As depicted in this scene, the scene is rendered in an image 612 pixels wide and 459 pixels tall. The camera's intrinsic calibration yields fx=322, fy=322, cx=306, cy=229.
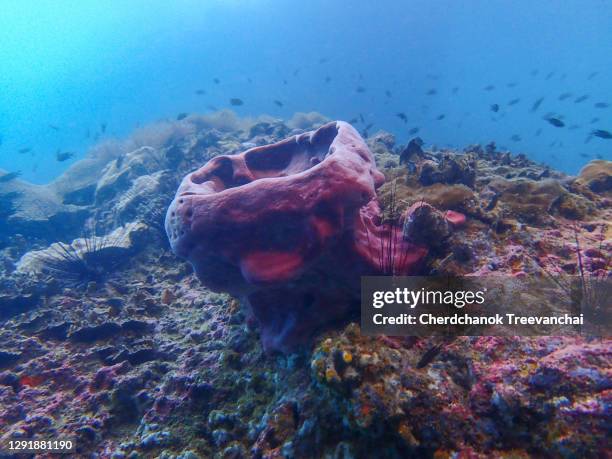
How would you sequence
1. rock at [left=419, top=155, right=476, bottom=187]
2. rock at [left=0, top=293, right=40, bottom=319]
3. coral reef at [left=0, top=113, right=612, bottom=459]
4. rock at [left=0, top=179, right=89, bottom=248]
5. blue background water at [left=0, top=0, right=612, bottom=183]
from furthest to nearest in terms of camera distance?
blue background water at [left=0, top=0, right=612, bottom=183] → rock at [left=0, top=179, right=89, bottom=248] → rock at [left=0, top=293, right=40, bottom=319] → rock at [left=419, top=155, right=476, bottom=187] → coral reef at [left=0, top=113, right=612, bottom=459]

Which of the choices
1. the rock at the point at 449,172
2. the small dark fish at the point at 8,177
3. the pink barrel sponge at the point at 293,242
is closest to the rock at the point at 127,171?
the small dark fish at the point at 8,177

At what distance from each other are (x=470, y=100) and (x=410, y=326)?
526 ft

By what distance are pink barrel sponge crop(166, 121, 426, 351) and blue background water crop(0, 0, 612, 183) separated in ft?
193

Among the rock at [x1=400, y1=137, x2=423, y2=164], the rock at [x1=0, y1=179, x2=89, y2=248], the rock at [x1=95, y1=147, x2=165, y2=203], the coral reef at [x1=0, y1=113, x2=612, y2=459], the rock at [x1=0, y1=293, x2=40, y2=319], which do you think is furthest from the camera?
the rock at [x1=95, y1=147, x2=165, y2=203]

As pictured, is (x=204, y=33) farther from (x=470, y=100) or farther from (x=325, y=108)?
(x=470, y=100)

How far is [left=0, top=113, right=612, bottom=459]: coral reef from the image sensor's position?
211cm

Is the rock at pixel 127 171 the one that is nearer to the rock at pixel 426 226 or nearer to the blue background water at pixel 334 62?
the rock at pixel 426 226

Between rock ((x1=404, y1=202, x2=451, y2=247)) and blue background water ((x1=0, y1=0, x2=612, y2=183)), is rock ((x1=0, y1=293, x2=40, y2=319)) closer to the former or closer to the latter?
rock ((x1=404, y1=202, x2=451, y2=247))

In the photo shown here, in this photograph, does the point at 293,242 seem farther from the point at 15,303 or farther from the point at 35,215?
the point at 35,215

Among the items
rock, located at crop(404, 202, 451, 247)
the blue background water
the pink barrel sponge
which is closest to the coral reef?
rock, located at crop(404, 202, 451, 247)

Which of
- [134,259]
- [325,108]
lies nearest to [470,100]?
[325,108]

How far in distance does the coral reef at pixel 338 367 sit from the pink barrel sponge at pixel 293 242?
0.17 metres

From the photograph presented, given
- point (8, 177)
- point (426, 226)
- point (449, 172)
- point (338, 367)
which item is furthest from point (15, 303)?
point (8, 177)

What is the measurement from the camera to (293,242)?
3.11 m
